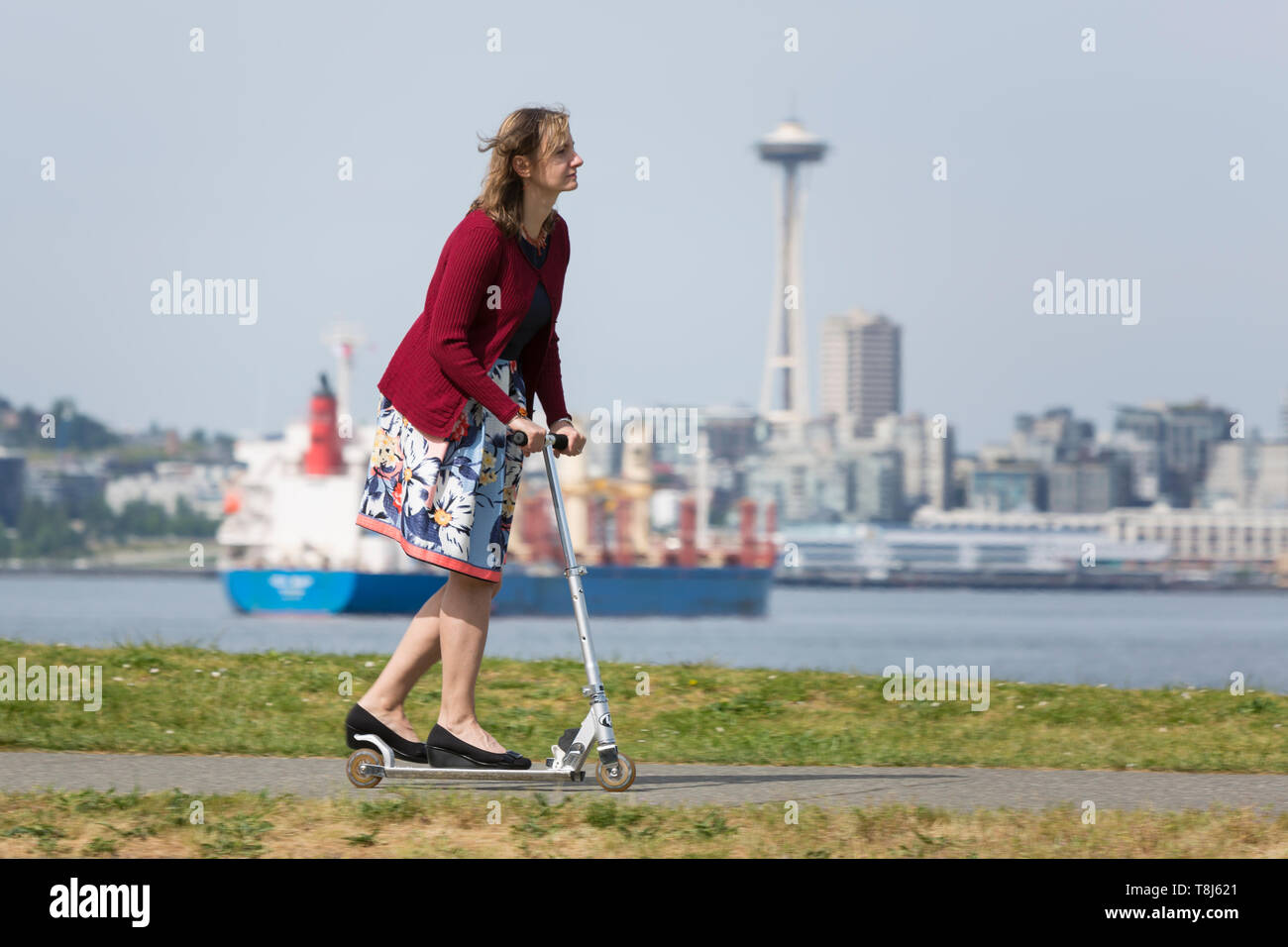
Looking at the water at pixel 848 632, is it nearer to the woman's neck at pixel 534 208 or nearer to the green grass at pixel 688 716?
the green grass at pixel 688 716

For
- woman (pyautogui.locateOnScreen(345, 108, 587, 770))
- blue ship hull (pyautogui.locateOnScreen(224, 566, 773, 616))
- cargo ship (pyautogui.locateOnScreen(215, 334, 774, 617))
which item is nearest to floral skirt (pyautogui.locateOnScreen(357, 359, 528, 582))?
woman (pyautogui.locateOnScreen(345, 108, 587, 770))

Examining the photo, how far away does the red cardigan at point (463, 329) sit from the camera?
504 cm

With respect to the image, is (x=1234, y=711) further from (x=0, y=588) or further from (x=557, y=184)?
(x=0, y=588)

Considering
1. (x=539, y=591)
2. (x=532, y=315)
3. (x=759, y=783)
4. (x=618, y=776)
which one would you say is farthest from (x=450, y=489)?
(x=539, y=591)

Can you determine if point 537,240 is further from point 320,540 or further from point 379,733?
point 320,540

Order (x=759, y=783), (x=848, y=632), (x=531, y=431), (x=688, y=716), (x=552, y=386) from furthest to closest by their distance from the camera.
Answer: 1. (x=848, y=632)
2. (x=688, y=716)
3. (x=552, y=386)
4. (x=759, y=783)
5. (x=531, y=431)

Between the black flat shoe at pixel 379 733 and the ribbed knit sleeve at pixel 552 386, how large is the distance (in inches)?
39.8

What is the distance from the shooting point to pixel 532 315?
527 cm

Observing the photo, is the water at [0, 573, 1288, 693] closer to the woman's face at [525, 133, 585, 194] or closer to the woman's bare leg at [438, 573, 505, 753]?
the woman's bare leg at [438, 573, 505, 753]

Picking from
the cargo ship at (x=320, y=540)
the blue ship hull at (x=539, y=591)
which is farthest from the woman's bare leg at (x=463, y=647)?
the cargo ship at (x=320, y=540)

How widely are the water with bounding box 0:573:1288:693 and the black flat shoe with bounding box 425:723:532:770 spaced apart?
3.79m

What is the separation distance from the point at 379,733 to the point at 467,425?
925 mm
